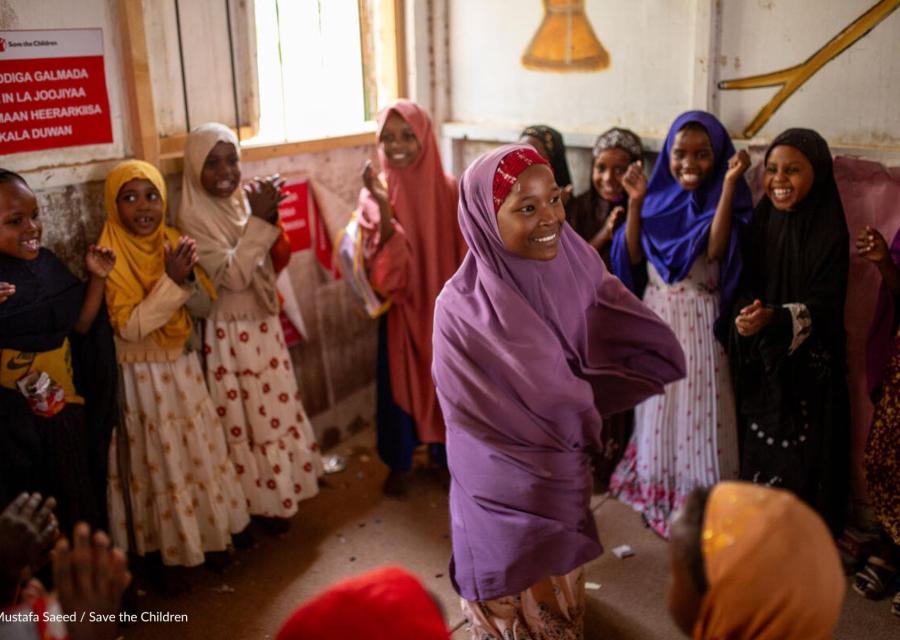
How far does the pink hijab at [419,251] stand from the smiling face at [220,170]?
2.55 ft

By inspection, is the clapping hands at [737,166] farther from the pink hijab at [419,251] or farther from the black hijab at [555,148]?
the pink hijab at [419,251]

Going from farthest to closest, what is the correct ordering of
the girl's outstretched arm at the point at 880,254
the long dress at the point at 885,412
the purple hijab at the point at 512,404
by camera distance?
the long dress at the point at 885,412 < the girl's outstretched arm at the point at 880,254 < the purple hijab at the point at 512,404

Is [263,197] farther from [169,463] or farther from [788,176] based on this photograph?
[788,176]

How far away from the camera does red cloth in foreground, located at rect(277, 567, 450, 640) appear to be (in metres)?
1.49

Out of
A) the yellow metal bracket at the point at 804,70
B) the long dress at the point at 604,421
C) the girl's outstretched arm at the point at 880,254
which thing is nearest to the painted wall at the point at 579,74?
the yellow metal bracket at the point at 804,70

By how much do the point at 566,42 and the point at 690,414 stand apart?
222 centimetres

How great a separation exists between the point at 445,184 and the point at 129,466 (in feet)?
6.75

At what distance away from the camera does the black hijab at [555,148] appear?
4293 mm

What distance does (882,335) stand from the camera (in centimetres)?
340

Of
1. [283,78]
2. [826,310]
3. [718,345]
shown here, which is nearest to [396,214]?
[283,78]

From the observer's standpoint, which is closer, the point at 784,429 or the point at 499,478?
the point at 499,478

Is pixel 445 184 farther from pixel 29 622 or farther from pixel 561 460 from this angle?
pixel 29 622

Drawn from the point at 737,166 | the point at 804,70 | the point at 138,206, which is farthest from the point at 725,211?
the point at 138,206

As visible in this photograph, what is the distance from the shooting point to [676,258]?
3.79m
